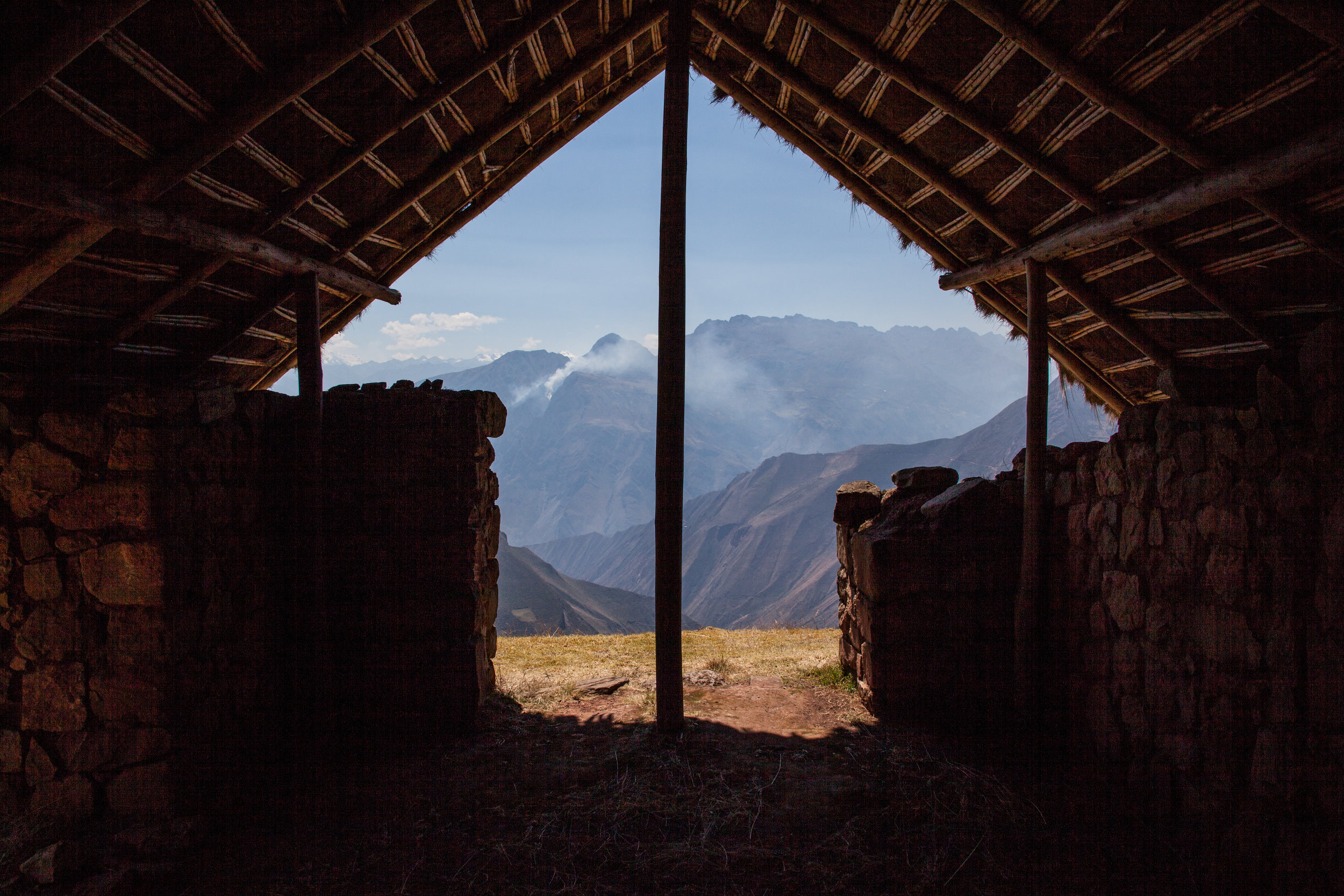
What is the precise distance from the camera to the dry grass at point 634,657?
22.1ft

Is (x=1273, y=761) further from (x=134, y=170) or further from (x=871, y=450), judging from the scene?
(x=871, y=450)

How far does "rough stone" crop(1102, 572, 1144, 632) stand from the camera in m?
4.01

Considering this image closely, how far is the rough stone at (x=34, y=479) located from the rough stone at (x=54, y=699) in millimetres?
987

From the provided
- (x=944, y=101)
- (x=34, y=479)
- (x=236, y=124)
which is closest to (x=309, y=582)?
(x=34, y=479)

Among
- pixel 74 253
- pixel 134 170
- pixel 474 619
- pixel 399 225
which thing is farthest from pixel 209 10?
pixel 474 619

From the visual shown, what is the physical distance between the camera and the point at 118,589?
13.5ft

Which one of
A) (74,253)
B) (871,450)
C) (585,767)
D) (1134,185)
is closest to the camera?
(74,253)

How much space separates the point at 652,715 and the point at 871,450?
6383 cm

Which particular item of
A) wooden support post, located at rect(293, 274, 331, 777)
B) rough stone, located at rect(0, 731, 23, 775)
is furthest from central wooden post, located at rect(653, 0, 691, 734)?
rough stone, located at rect(0, 731, 23, 775)

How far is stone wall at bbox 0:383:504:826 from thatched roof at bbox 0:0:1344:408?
0.93 m

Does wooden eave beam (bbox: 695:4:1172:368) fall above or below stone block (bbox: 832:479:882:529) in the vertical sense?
above

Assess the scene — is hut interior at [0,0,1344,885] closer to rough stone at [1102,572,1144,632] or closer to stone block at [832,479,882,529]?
rough stone at [1102,572,1144,632]

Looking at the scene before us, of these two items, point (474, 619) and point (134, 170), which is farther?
point (474, 619)

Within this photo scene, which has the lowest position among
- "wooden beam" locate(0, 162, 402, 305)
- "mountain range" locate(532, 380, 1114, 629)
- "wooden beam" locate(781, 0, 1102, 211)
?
"mountain range" locate(532, 380, 1114, 629)
